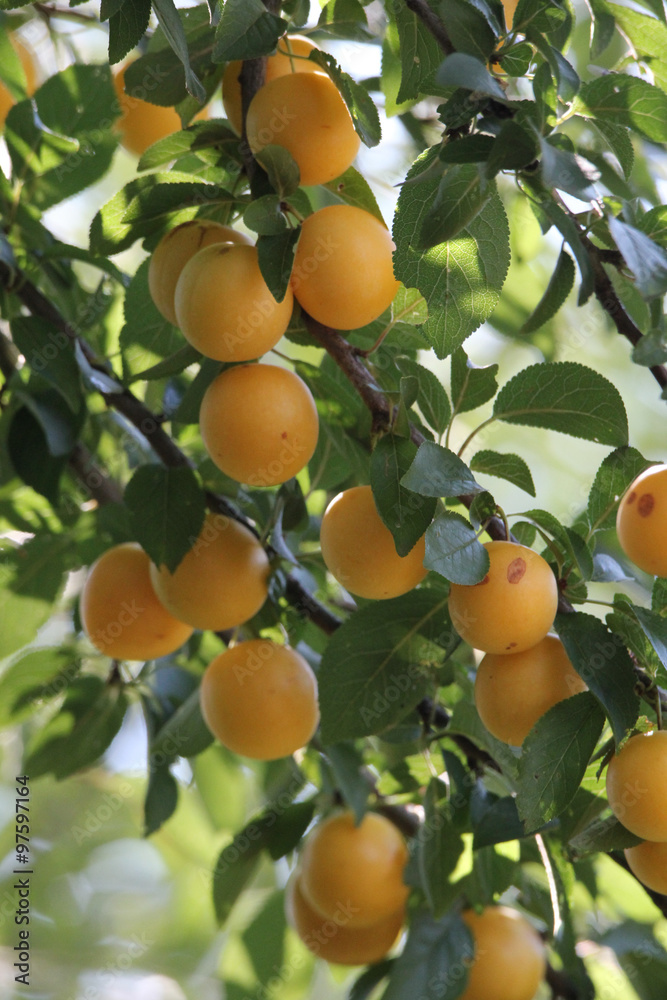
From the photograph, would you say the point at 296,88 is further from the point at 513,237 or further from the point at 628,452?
the point at 513,237

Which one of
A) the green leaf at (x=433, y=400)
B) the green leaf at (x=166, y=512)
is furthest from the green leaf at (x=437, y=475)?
the green leaf at (x=166, y=512)

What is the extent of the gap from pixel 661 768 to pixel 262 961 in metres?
0.95

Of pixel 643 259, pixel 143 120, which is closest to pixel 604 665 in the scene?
pixel 643 259

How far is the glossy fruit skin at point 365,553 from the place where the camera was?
76 cm

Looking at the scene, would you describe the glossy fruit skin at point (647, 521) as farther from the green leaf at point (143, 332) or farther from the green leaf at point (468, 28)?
the green leaf at point (143, 332)

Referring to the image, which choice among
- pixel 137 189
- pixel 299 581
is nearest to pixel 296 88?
pixel 137 189

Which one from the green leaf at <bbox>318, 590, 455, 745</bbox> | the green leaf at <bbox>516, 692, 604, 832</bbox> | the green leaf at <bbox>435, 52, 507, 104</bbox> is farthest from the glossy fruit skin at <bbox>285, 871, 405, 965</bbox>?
the green leaf at <bbox>435, 52, 507, 104</bbox>

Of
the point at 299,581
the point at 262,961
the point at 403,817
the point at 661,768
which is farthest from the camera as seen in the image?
the point at 262,961

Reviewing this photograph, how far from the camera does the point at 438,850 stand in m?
1.02

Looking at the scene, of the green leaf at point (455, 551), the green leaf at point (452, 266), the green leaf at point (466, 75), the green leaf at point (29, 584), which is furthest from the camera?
the green leaf at point (29, 584)

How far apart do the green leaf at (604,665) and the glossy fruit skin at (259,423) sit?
0.29 metres

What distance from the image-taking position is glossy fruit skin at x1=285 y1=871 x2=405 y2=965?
1190 millimetres

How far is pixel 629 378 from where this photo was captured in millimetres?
2387

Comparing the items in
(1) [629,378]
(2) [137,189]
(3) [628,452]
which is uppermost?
(2) [137,189]
